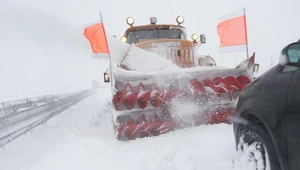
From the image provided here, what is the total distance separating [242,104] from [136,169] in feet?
6.08

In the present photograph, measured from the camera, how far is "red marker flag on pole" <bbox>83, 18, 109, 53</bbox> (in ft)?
22.2

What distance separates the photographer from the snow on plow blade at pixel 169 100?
578 centimetres

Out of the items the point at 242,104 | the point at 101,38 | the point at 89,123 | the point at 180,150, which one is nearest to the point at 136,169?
the point at 180,150

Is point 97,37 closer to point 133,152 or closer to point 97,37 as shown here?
point 97,37

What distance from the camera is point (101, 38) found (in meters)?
6.85

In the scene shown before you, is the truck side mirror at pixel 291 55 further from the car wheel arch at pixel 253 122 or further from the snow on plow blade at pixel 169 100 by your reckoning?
the snow on plow blade at pixel 169 100

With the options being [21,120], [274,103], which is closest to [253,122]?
[274,103]

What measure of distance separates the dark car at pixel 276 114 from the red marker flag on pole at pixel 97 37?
13.9ft

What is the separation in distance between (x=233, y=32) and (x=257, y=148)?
5358 mm

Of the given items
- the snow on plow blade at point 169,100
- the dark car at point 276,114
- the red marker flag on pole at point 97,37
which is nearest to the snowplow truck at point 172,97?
the snow on plow blade at point 169,100

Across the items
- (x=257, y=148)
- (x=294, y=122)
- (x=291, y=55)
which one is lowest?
(x=257, y=148)

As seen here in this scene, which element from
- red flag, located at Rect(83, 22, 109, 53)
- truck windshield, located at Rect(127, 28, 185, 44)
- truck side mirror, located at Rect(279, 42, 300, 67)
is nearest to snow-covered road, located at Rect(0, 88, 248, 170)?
red flag, located at Rect(83, 22, 109, 53)

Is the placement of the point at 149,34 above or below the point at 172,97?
above

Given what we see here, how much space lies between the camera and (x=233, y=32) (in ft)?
25.3
